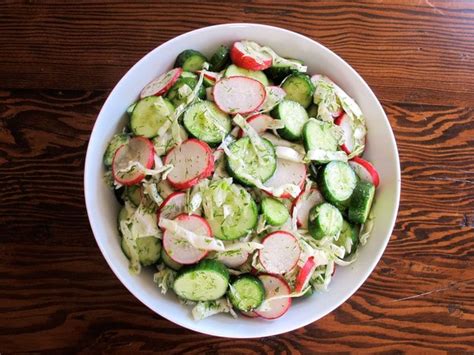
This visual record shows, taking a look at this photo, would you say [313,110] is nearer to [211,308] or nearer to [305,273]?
[305,273]

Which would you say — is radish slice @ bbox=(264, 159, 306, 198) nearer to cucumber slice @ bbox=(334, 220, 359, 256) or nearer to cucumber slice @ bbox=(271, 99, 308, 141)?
cucumber slice @ bbox=(271, 99, 308, 141)

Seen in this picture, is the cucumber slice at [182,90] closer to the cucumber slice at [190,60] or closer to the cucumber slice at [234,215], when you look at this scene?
the cucumber slice at [190,60]

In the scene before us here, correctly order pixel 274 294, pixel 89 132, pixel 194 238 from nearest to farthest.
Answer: pixel 194 238
pixel 274 294
pixel 89 132

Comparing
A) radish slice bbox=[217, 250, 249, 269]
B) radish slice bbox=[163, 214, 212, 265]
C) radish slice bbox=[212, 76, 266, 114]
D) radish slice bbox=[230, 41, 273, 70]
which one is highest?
radish slice bbox=[230, 41, 273, 70]

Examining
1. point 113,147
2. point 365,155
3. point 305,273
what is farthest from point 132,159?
point 365,155

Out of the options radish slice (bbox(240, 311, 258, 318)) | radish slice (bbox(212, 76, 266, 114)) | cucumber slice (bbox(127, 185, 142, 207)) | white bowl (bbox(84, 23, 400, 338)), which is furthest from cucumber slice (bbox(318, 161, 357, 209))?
cucumber slice (bbox(127, 185, 142, 207))

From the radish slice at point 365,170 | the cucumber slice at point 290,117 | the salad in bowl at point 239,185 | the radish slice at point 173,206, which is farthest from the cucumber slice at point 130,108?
the radish slice at point 365,170

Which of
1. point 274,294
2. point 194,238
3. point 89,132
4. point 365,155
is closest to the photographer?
point 194,238
